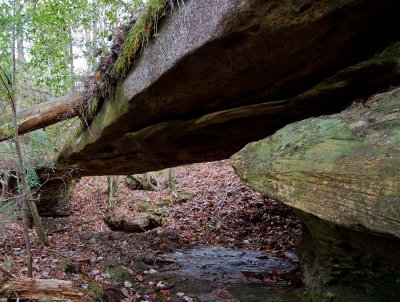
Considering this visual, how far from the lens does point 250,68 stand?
387 cm

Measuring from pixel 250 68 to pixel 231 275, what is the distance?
4570 mm

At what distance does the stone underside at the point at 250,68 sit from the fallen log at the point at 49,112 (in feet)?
4.20

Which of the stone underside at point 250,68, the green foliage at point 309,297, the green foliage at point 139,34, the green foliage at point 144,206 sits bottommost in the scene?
the green foliage at point 309,297

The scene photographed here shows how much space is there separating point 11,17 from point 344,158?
4.85 meters

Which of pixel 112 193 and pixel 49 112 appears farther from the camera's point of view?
pixel 112 193

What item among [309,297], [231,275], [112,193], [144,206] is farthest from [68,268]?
[144,206]

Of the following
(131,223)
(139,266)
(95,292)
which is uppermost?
(95,292)

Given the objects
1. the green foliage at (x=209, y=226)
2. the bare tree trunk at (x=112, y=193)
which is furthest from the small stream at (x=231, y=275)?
the bare tree trunk at (x=112, y=193)

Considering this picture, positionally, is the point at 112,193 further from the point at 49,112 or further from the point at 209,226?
the point at 49,112

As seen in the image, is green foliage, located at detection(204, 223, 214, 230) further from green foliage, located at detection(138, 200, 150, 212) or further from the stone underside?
the stone underside

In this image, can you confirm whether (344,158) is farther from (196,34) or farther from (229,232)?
(229,232)

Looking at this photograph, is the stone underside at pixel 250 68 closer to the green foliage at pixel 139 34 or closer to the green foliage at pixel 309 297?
the green foliage at pixel 139 34

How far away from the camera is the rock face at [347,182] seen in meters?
2.41

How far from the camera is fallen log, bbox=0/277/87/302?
11.8ft
